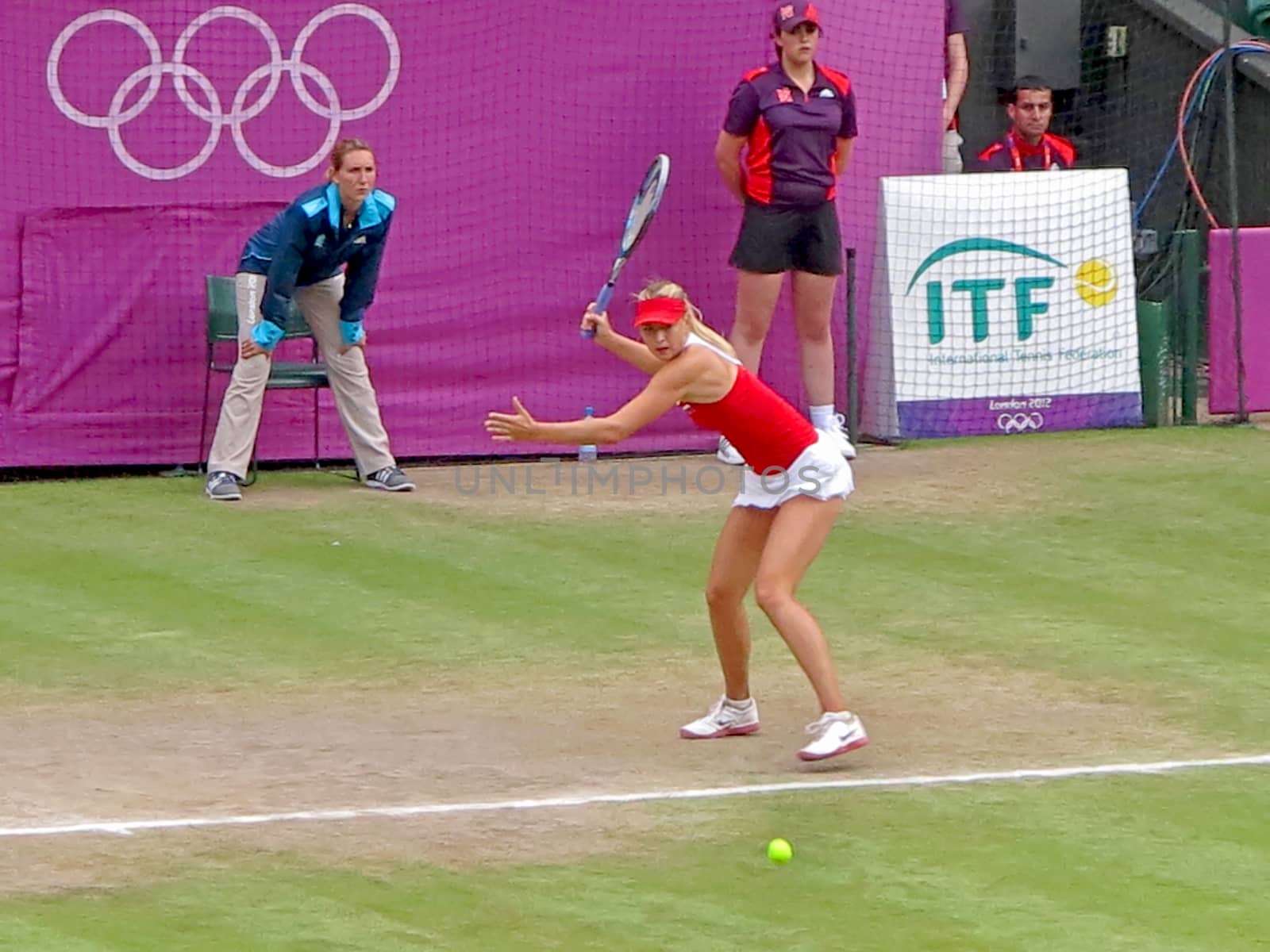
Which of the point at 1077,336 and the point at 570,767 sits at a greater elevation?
the point at 1077,336

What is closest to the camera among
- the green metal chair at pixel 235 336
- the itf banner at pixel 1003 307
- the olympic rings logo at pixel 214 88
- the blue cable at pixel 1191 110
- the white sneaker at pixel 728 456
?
the green metal chair at pixel 235 336

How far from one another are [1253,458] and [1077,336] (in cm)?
151

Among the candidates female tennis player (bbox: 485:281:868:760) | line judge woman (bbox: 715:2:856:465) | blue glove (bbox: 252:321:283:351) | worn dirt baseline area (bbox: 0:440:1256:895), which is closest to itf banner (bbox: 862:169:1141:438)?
line judge woman (bbox: 715:2:856:465)

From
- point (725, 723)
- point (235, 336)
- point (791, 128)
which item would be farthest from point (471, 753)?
point (791, 128)

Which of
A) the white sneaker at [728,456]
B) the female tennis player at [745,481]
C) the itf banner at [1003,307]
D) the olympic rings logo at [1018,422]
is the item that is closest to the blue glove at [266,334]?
the white sneaker at [728,456]

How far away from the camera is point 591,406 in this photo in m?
14.3

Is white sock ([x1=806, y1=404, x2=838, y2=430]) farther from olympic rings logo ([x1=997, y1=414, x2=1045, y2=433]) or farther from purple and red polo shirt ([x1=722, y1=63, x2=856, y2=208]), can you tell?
olympic rings logo ([x1=997, y1=414, x2=1045, y2=433])

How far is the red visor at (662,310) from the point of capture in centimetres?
809

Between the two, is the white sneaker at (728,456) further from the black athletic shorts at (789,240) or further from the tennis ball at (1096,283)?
the tennis ball at (1096,283)

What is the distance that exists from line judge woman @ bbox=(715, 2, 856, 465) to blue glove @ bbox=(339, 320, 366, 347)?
2.30 m

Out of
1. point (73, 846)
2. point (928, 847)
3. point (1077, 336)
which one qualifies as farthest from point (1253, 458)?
point (73, 846)

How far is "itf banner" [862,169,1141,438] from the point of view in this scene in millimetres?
14641

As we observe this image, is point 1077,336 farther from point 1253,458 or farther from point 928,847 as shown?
point 928,847

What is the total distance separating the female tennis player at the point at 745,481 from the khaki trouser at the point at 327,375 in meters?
4.68
